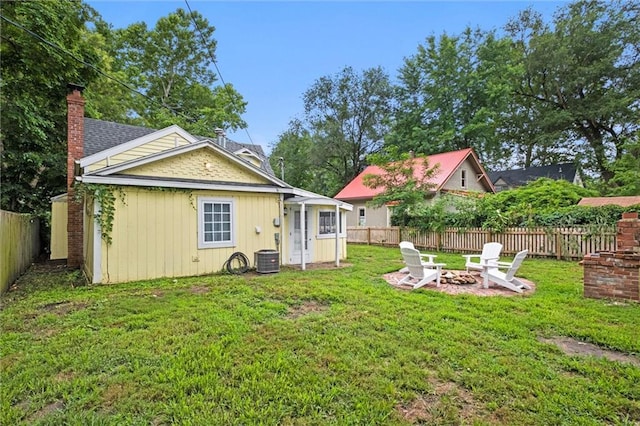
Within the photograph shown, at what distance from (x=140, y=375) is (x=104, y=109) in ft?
69.4

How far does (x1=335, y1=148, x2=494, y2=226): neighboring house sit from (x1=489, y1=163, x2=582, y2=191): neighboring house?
9.12m

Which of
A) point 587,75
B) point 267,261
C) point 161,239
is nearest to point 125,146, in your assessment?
point 161,239

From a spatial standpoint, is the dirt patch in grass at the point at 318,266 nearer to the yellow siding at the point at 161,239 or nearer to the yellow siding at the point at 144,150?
the yellow siding at the point at 161,239

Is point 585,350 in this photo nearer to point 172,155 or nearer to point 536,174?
point 172,155

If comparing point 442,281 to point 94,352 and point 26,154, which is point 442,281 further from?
point 26,154

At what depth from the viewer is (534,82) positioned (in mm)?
25844

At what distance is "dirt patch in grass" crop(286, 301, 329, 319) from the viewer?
16.0ft

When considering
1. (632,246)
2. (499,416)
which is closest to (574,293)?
(632,246)

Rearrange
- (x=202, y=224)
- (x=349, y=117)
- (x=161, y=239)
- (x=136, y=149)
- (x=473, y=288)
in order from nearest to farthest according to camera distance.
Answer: (x=473, y=288)
(x=161, y=239)
(x=202, y=224)
(x=136, y=149)
(x=349, y=117)

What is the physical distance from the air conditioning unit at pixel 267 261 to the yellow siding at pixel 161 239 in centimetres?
64

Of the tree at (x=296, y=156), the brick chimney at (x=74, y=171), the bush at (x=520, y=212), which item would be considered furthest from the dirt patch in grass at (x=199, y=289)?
the tree at (x=296, y=156)

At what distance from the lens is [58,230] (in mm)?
11680

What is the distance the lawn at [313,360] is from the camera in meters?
2.47

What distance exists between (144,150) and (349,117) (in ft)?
71.8
